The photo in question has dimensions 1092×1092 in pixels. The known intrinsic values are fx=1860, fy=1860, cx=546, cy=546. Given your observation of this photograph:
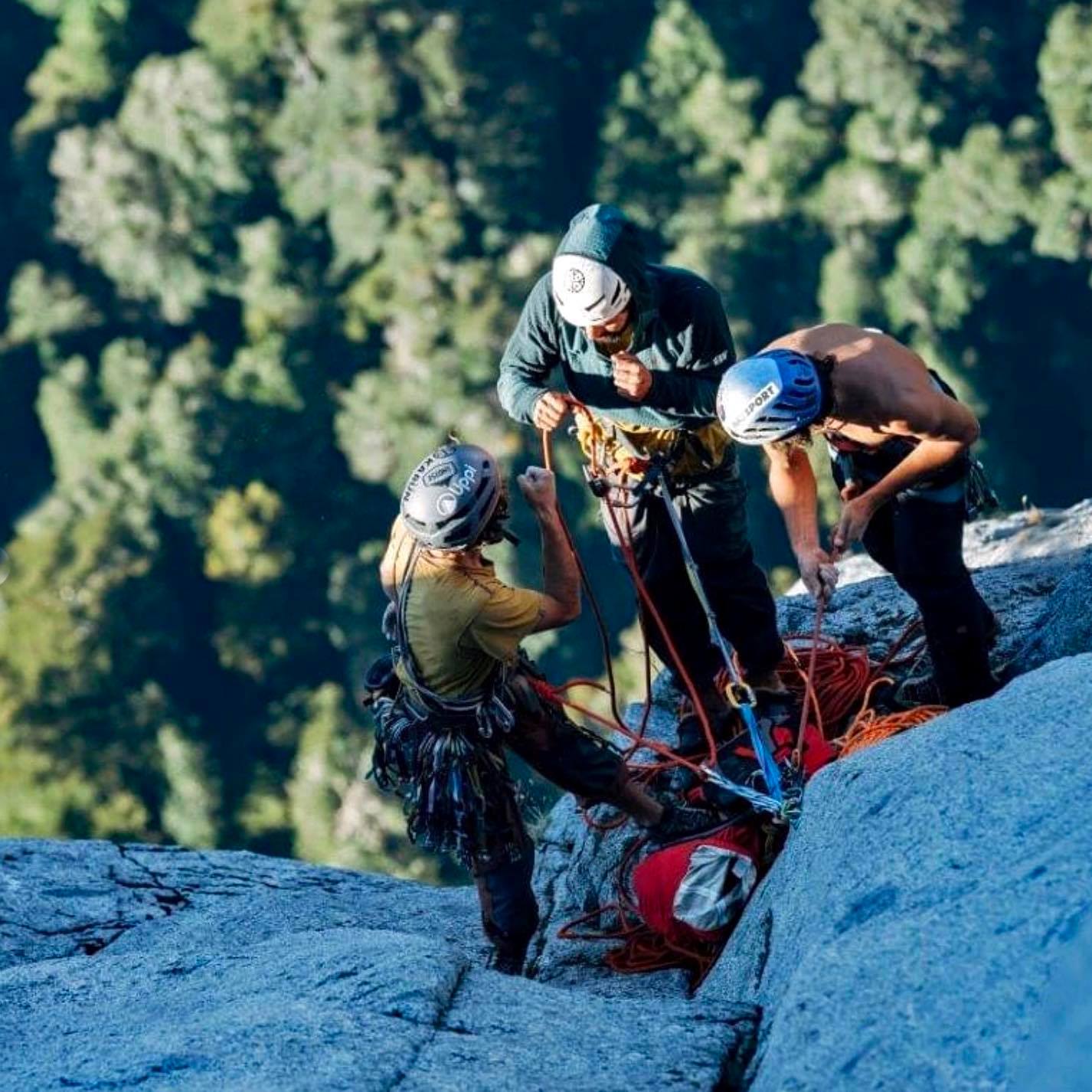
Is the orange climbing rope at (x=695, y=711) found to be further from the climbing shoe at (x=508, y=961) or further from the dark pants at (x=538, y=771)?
the climbing shoe at (x=508, y=961)

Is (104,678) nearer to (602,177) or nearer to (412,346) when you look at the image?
(412,346)

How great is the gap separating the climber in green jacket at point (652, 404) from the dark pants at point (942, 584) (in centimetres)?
50

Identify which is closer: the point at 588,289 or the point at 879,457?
the point at 588,289

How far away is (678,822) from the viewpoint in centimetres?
632

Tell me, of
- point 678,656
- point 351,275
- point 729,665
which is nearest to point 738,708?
point 678,656

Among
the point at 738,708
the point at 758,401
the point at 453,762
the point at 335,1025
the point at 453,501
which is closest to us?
the point at 335,1025

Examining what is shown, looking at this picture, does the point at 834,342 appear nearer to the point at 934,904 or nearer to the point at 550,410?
the point at 550,410

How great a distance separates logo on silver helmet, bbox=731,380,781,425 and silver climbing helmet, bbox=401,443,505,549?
75cm

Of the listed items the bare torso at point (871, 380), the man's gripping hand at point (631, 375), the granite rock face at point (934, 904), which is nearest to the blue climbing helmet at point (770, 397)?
the bare torso at point (871, 380)

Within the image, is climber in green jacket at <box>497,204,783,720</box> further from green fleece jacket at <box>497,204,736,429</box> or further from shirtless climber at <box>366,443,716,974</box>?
shirtless climber at <box>366,443,716,974</box>

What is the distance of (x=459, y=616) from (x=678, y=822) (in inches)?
54.1

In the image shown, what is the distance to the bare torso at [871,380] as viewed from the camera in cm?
562

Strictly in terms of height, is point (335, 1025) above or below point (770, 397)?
below

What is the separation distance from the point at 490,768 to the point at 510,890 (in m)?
0.45
